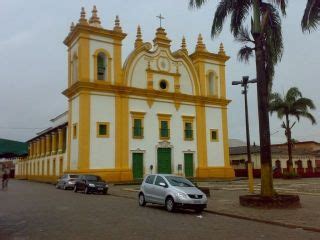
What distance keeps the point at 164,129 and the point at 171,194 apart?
24.0 meters

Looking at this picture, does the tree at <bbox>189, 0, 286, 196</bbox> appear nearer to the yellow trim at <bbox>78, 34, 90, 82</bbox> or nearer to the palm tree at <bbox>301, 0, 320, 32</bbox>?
the palm tree at <bbox>301, 0, 320, 32</bbox>

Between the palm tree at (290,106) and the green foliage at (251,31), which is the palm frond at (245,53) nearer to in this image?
the green foliage at (251,31)

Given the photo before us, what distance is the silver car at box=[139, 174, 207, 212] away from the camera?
50.3ft

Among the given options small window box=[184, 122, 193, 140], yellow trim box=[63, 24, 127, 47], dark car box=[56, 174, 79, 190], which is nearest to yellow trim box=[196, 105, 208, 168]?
small window box=[184, 122, 193, 140]

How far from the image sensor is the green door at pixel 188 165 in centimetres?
4042

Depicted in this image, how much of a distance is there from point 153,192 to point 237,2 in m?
9.28

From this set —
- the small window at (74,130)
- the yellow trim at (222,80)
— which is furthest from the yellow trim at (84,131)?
the yellow trim at (222,80)

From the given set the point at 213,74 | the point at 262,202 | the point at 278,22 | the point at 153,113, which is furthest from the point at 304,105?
the point at 262,202

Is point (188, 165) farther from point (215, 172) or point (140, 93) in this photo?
point (140, 93)

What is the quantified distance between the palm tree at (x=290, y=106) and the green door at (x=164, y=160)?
13.6 meters

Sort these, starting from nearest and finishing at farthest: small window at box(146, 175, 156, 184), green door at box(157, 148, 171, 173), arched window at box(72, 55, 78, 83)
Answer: small window at box(146, 175, 156, 184) → arched window at box(72, 55, 78, 83) → green door at box(157, 148, 171, 173)

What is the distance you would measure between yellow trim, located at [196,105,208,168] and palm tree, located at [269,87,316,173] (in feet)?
27.5

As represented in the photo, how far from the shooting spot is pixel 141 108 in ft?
126

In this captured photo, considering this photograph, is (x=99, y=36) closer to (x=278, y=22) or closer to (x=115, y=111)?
(x=115, y=111)
